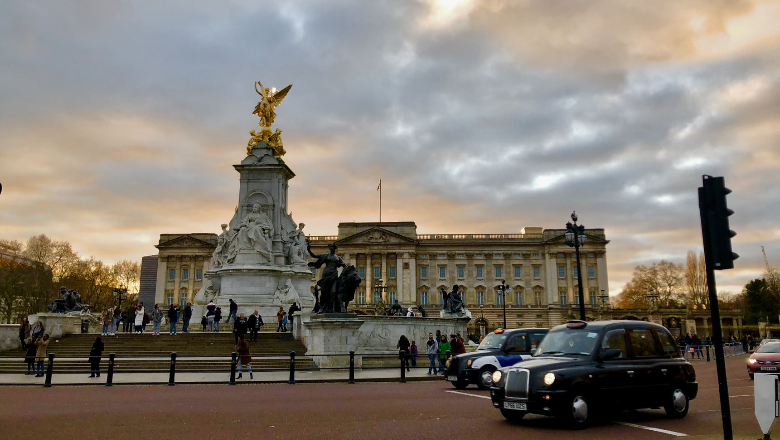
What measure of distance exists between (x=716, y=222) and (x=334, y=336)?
18.5 m

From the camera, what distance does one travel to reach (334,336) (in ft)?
79.7

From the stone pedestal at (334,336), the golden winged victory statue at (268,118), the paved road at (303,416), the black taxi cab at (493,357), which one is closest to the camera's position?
the paved road at (303,416)

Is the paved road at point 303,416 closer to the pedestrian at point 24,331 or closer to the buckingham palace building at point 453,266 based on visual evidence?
the pedestrian at point 24,331

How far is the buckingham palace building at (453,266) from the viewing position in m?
107

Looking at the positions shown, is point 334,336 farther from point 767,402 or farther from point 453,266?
point 453,266

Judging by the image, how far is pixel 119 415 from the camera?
37.6ft

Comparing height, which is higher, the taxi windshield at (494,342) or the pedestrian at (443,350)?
the taxi windshield at (494,342)

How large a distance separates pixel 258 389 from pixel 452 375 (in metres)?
5.63

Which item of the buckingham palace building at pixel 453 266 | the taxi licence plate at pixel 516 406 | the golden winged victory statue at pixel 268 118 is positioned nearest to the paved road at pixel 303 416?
the taxi licence plate at pixel 516 406

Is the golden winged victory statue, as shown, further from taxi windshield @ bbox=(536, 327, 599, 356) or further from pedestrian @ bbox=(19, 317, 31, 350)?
taxi windshield @ bbox=(536, 327, 599, 356)

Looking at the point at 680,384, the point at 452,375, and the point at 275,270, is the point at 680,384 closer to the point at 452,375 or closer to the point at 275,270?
the point at 452,375

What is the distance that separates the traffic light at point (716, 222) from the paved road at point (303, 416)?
10.2ft

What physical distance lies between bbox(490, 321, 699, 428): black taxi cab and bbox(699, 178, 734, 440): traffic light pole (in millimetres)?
2533

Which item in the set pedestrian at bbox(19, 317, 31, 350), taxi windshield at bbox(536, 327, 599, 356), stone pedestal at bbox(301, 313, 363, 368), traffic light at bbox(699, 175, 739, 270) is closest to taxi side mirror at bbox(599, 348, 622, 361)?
taxi windshield at bbox(536, 327, 599, 356)
